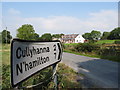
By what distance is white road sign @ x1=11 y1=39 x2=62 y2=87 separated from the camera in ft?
4.77

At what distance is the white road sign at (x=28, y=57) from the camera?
4.77 ft

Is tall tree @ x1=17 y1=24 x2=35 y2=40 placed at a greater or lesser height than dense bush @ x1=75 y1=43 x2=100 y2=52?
greater

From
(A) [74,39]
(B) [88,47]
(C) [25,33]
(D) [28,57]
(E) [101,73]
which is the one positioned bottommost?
(E) [101,73]

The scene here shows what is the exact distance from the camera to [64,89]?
4023mm

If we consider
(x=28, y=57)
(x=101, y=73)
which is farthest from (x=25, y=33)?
(x=28, y=57)

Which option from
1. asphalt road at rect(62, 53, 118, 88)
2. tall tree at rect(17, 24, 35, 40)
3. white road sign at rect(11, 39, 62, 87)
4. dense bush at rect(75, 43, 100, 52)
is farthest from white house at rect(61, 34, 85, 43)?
white road sign at rect(11, 39, 62, 87)

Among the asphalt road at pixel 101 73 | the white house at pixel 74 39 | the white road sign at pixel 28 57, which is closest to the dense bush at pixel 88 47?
the asphalt road at pixel 101 73

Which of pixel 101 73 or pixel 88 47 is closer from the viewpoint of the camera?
pixel 101 73

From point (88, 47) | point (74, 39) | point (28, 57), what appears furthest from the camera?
point (74, 39)

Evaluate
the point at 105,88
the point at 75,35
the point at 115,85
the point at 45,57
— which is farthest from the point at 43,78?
the point at 75,35

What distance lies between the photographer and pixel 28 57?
1.78 m

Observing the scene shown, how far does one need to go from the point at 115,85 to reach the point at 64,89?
93.5 inches

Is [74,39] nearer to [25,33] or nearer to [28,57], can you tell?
[25,33]

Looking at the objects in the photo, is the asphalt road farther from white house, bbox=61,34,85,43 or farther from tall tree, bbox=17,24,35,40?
white house, bbox=61,34,85,43
